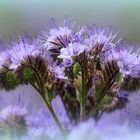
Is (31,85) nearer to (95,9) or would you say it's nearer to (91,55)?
(91,55)

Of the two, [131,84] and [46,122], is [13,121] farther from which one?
[131,84]

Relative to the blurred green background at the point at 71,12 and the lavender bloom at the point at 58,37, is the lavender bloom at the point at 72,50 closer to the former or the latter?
the lavender bloom at the point at 58,37

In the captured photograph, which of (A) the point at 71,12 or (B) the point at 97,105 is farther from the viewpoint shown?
(A) the point at 71,12

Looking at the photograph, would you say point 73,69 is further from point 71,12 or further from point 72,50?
point 71,12

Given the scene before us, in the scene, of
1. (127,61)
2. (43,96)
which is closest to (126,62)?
(127,61)

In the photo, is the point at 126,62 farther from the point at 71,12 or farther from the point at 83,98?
the point at 71,12

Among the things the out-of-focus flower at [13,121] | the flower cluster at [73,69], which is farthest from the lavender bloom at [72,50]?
the out-of-focus flower at [13,121]

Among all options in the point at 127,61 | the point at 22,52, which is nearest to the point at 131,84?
the point at 127,61

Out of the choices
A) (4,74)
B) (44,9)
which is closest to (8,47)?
(4,74)
